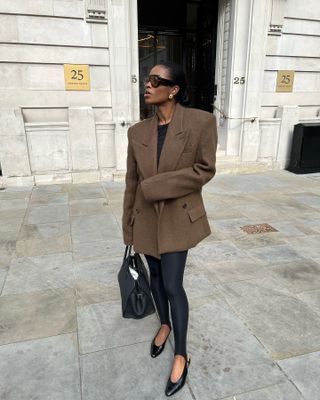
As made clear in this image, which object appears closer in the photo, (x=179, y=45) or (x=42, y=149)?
(x=42, y=149)

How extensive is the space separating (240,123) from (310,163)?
2.32 m

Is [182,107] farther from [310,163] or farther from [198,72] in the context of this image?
[198,72]

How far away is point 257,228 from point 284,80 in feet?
20.2

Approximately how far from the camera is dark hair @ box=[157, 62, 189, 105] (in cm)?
213

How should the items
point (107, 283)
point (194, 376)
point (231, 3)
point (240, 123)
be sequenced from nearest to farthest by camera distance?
point (194, 376) → point (107, 283) → point (231, 3) → point (240, 123)

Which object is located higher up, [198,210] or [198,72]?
[198,72]

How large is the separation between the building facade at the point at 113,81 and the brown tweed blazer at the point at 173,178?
6.16m

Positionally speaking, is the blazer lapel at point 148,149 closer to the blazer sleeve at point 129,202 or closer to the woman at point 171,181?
the woman at point 171,181

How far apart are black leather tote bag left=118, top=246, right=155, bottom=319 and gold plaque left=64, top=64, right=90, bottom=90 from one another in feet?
21.6

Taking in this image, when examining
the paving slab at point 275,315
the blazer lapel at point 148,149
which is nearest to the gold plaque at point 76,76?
the paving slab at point 275,315

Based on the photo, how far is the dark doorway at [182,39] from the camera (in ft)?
34.9

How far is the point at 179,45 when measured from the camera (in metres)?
12.2

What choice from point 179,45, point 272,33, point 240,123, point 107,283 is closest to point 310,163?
point 240,123

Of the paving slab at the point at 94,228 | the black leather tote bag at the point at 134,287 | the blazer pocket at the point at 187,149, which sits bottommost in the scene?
the paving slab at the point at 94,228
